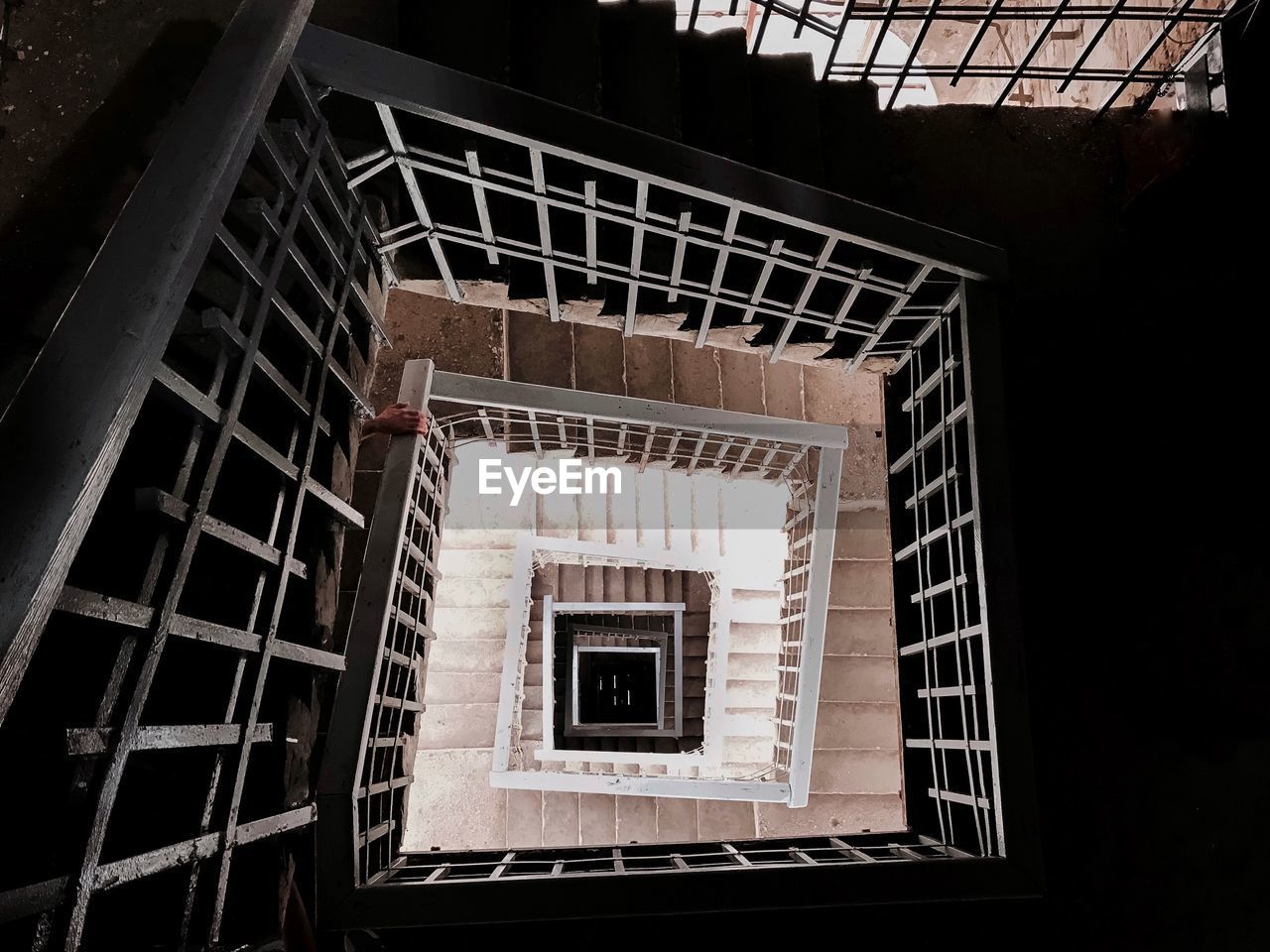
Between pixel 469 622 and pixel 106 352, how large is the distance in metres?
5.63

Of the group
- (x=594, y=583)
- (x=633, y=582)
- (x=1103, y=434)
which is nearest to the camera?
(x=1103, y=434)

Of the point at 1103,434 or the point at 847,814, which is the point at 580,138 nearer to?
the point at 1103,434

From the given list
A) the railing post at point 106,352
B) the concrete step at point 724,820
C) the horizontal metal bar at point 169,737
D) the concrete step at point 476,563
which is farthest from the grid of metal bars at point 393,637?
the concrete step at point 724,820

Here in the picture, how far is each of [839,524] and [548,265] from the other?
147 inches

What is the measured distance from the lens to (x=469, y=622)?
22.9ft

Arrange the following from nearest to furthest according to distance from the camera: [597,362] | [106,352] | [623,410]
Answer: [106,352] → [623,410] → [597,362]

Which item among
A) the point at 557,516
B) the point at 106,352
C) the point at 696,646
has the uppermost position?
the point at 557,516

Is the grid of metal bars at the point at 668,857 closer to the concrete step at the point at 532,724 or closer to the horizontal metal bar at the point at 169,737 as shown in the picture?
the horizontal metal bar at the point at 169,737

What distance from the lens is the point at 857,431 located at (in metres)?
6.18

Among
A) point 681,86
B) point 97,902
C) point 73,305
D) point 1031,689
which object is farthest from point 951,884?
point 681,86

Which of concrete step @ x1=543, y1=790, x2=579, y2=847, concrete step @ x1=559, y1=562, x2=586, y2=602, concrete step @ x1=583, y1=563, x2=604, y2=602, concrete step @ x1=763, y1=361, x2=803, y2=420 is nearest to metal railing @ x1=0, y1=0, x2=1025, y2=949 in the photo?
concrete step @ x1=763, y1=361, x2=803, y2=420

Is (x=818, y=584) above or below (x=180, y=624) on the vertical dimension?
above

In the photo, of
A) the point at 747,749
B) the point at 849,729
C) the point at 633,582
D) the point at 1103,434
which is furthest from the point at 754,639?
the point at 1103,434

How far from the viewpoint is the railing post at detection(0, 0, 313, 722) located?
1.40 meters
